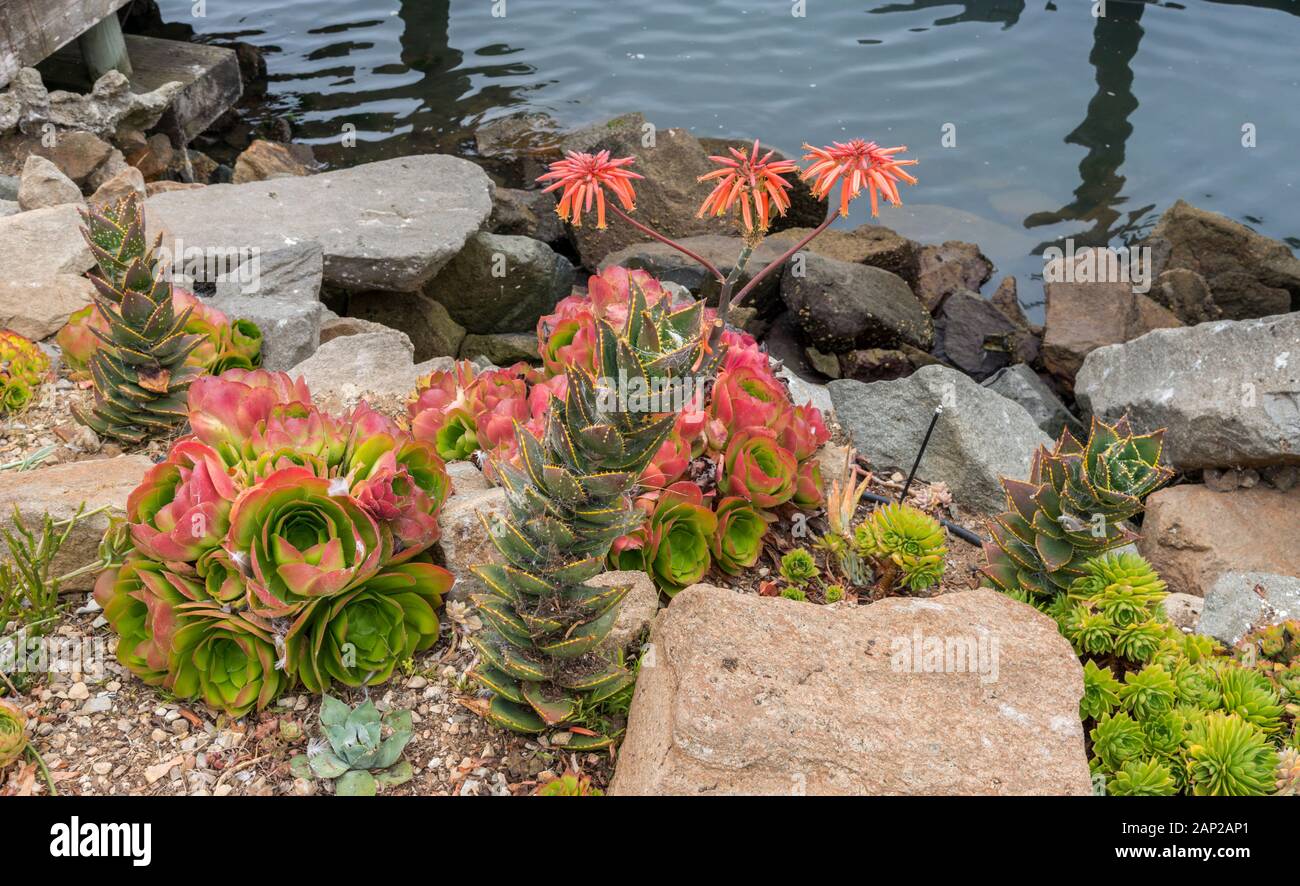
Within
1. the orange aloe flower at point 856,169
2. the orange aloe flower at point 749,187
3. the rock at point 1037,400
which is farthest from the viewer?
the rock at point 1037,400

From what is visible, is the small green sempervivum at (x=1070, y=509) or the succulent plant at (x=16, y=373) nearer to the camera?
the small green sempervivum at (x=1070, y=509)

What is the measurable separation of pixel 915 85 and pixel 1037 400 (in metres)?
5.21

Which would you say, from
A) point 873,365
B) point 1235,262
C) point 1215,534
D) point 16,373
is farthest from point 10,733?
point 1235,262

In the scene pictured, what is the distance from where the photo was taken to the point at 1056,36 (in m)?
11.3

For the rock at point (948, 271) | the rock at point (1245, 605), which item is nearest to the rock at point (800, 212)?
the rock at point (948, 271)

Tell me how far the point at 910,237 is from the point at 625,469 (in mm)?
7532

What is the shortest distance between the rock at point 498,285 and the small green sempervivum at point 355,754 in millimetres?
5000

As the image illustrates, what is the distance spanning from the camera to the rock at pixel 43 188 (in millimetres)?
5602

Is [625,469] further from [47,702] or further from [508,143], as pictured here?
[508,143]

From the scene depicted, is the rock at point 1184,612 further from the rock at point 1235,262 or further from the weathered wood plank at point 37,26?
the weathered wood plank at point 37,26

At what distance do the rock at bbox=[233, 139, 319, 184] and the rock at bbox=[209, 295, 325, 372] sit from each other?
4174 mm

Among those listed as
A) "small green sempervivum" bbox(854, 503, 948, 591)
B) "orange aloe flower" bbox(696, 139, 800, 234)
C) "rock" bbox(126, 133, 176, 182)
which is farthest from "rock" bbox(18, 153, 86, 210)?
"small green sempervivum" bbox(854, 503, 948, 591)

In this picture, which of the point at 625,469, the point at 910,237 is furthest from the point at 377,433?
the point at 910,237

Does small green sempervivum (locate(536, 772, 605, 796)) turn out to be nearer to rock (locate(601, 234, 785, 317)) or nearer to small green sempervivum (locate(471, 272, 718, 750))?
small green sempervivum (locate(471, 272, 718, 750))
